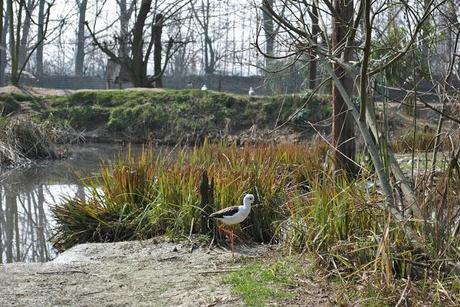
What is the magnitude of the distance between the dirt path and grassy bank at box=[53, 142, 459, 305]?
45 centimetres

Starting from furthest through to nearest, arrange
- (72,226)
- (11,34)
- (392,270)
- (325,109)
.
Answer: (11,34)
(325,109)
(72,226)
(392,270)

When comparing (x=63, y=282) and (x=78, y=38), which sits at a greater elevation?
(x=78, y=38)

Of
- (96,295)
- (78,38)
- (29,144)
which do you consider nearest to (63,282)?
(96,295)

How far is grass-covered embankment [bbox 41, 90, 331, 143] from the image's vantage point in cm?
2052

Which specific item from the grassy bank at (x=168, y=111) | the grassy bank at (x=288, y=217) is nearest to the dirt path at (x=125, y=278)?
the grassy bank at (x=288, y=217)

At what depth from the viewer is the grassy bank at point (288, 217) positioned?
4332 millimetres

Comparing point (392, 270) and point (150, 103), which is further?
point (150, 103)

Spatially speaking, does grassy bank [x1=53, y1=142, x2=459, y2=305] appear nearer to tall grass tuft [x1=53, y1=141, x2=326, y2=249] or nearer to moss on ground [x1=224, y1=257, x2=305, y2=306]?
tall grass tuft [x1=53, y1=141, x2=326, y2=249]

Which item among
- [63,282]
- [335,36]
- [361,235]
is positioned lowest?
[63,282]

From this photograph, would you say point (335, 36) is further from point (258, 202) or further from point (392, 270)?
point (392, 270)

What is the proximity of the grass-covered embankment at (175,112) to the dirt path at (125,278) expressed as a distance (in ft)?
46.4

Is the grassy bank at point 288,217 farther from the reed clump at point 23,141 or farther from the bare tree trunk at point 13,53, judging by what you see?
the bare tree trunk at point 13,53

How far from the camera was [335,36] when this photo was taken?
8.34 m

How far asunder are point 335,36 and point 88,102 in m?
15.3
